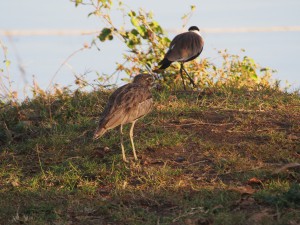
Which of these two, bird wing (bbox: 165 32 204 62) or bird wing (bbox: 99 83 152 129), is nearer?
bird wing (bbox: 99 83 152 129)

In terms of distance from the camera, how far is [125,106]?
7070 mm

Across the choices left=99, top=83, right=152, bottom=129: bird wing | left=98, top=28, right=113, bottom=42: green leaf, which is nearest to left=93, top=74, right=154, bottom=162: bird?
left=99, top=83, right=152, bottom=129: bird wing

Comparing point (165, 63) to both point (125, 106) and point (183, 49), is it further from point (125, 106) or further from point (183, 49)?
point (125, 106)

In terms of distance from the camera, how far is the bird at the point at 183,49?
33.2 feet

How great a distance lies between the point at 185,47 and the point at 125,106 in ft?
11.7

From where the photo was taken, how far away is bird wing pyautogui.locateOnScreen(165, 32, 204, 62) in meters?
10.1

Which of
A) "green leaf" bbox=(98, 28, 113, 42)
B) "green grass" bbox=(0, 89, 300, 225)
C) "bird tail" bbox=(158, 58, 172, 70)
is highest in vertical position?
"green leaf" bbox=(98, 28, 113, 42)

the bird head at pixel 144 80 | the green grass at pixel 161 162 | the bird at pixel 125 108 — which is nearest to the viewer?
the green grass at pixel 161 162

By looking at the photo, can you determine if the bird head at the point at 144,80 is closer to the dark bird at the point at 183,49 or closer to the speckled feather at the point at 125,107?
the speckled feather at the point at 125,107

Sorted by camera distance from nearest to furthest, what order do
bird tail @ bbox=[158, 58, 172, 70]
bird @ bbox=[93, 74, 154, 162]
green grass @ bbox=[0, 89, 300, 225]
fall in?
green grass @ bbox=[0, 89, 300, 225], bird @ bbox=[93, 74, 154, 162], bird tail @ bbox=[158, 58, 172, 70]

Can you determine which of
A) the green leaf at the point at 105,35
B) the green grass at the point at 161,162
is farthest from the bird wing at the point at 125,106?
the green leaf at the point at 105,35

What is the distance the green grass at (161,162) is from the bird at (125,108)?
15.9 inches

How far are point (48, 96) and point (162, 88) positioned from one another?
5.90 feet

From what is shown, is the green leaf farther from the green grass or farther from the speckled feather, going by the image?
the speckled feather
